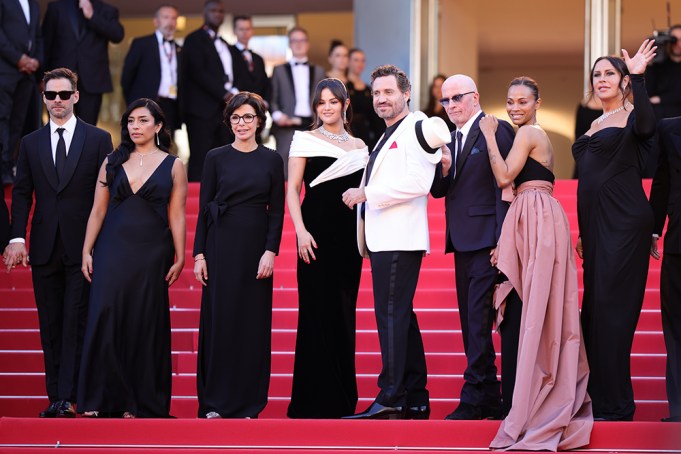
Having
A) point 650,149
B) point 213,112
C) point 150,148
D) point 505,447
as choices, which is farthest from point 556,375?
point 213,112

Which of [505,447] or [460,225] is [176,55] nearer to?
[460,225]

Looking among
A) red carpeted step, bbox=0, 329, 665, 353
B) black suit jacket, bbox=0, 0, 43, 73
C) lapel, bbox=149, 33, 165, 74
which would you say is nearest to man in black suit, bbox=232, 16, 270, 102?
lapel, bbox=149, 33, 165, 74

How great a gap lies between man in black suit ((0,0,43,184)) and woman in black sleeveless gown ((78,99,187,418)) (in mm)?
3386

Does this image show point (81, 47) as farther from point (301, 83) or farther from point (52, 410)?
point (52, 410)

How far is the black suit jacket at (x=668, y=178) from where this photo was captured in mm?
7340

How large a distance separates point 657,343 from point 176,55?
582cm

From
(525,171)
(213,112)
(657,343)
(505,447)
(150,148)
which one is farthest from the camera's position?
(213,112)

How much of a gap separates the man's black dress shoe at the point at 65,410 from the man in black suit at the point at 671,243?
3.38m

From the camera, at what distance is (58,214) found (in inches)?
302

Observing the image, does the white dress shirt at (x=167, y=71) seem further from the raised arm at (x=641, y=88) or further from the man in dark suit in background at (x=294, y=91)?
the raised arm at (x=641, y=88)

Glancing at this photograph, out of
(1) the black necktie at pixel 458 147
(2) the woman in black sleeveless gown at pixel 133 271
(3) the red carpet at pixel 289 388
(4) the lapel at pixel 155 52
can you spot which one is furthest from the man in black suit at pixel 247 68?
(1) the black necktie at pixel 458 147

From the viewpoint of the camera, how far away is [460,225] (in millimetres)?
7008

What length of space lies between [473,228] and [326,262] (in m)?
0.89

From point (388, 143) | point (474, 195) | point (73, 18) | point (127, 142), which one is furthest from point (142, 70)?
point (474, 195)
